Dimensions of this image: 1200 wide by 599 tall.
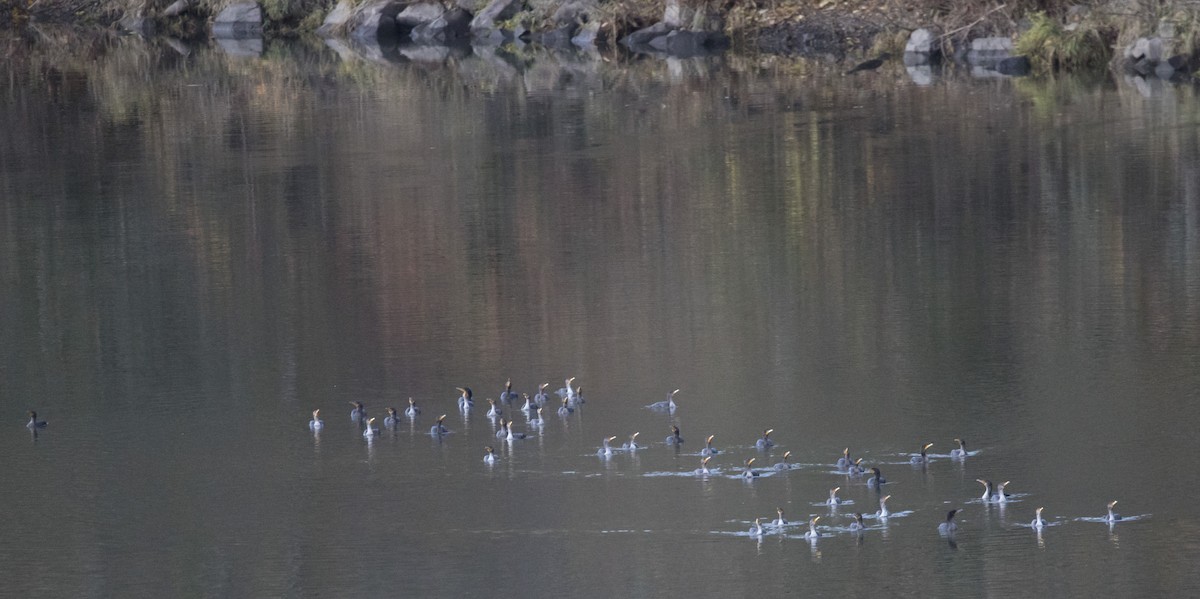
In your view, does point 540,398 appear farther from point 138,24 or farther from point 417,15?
point 138,24

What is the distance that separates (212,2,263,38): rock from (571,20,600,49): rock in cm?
971

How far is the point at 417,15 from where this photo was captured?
40.9 m

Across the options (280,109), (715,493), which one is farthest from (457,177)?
(715,493)

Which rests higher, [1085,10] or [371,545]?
[1085,10]

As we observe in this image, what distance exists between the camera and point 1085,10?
29125 millimetres

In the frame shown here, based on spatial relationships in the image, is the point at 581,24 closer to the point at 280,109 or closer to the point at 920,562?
the point at 280,109

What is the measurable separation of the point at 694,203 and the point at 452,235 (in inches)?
97.8

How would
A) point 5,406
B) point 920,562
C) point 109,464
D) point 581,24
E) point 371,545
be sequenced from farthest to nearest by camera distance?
point 581,24
point 5,406
point 109,464
point 371,545
point 920,562

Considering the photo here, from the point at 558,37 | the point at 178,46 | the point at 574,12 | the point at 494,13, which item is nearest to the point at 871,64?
the point at 558,37

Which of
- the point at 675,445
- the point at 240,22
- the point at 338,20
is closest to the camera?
the point at 675,445

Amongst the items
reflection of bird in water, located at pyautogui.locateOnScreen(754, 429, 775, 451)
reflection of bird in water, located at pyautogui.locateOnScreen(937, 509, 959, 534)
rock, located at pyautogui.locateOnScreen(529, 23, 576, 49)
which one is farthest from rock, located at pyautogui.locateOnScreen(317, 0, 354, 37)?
reflection of bird in water, located at pyautogui.locateOnScreen(937, 509, 959, 534)

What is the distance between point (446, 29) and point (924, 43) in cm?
1296

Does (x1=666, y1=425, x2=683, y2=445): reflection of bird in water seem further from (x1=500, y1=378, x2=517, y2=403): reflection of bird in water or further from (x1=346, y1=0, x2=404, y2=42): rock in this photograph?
(x1=346, y1=0, x2=404, y2=42): rock

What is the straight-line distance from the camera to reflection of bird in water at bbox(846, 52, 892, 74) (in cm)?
2942
